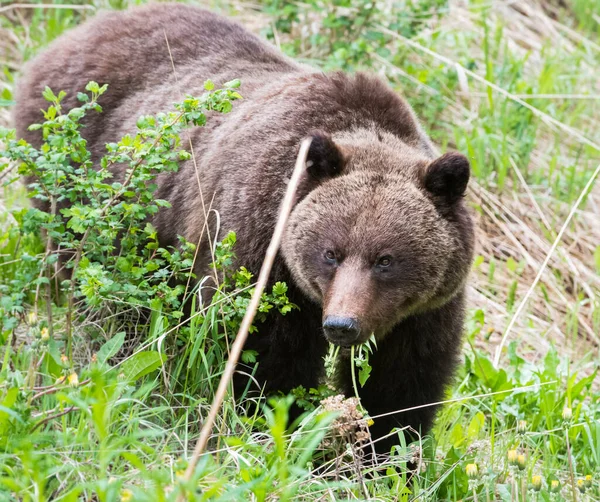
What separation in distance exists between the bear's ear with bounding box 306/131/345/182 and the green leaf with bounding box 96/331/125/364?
4.37 ft

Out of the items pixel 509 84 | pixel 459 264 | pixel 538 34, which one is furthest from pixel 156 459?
pixel 538 34

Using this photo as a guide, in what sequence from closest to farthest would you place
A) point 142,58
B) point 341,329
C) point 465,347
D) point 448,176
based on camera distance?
point 341,329 < point 448,176 < point 142,58 < point 465,347

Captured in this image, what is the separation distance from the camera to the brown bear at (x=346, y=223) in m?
4.64

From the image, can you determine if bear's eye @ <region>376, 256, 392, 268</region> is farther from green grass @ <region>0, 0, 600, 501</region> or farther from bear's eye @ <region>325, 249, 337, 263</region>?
green grass @ <region>0, 0, 600, 501</region>

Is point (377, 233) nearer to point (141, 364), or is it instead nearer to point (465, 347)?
point (141, 364)

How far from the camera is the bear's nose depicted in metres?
4.28

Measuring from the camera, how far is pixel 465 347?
279 inches

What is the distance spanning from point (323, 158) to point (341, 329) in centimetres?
103

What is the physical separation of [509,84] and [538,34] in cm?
245

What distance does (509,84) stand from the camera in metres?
9.15

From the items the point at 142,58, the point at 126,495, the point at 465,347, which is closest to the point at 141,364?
the point at 126,495

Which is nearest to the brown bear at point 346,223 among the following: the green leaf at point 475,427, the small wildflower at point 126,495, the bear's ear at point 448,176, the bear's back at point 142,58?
the bear's ear at point 448,176


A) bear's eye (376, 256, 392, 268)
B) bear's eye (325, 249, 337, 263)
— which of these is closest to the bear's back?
bear's eye (325, 249, 337, 263)

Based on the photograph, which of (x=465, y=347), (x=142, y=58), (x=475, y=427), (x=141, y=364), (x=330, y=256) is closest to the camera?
(x=141, y=364)
